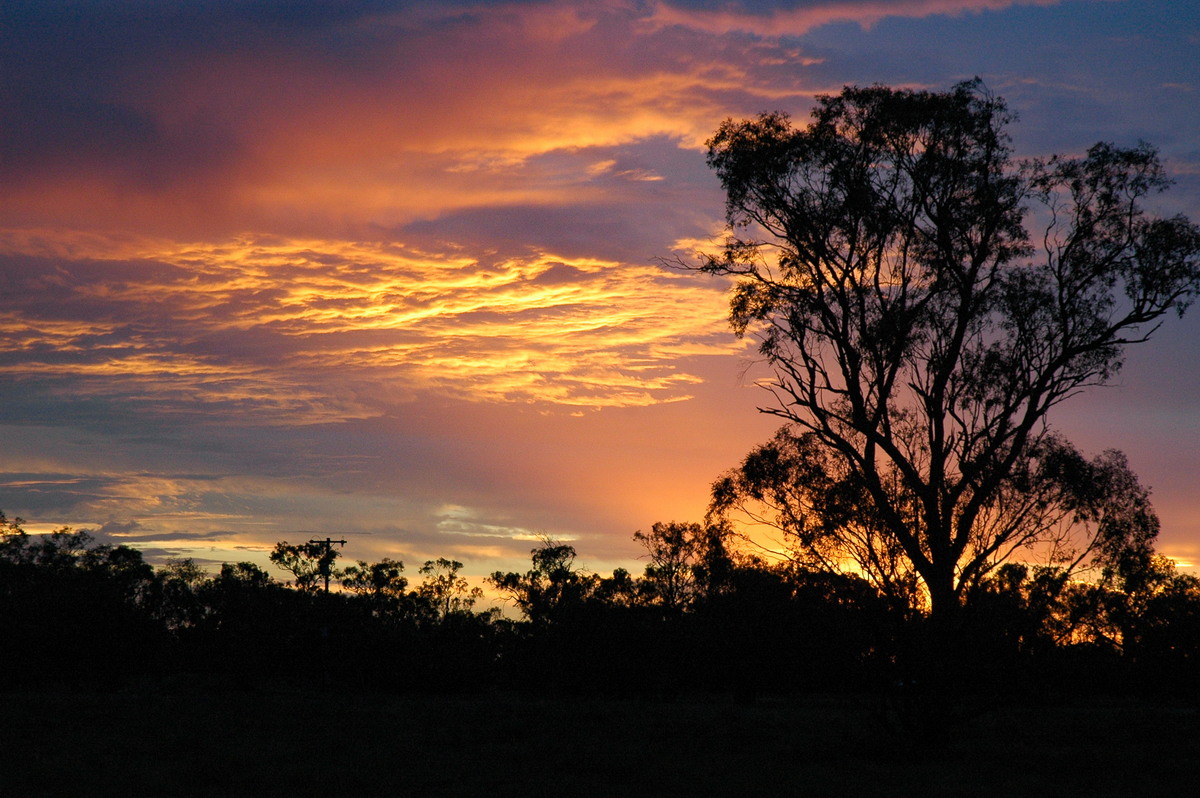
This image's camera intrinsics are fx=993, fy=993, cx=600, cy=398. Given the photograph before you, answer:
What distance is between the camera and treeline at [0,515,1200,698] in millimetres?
49250

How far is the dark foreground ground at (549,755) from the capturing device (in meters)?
18.4

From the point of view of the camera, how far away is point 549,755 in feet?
78.4

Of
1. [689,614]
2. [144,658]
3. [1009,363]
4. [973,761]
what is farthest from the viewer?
[144,658]

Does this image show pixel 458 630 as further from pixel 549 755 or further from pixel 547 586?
pixel 549 755

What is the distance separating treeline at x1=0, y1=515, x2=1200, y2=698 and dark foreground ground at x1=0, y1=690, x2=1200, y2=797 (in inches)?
180

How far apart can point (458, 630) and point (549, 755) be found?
144 ft

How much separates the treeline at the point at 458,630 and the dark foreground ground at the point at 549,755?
456cm

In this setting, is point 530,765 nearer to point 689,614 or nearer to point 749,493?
point 749,493

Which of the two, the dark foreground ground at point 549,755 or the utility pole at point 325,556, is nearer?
the dark foreground ground at point 549,755

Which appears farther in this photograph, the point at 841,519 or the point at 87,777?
the point at 841,519

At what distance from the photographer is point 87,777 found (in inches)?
738

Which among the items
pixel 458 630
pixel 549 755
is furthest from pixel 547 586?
pixel 549 755

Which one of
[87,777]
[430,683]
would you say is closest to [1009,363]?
[87,777]

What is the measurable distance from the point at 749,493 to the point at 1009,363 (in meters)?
7.25
